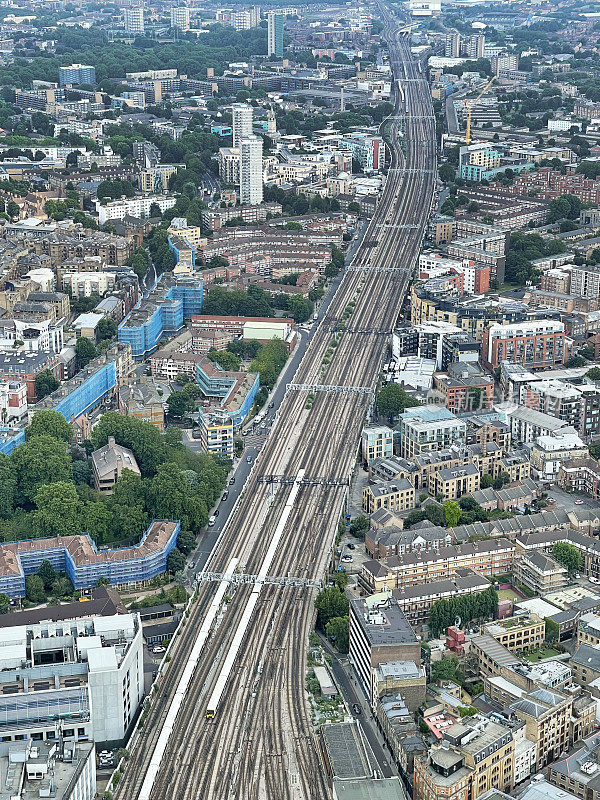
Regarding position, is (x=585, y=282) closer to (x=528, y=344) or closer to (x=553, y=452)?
(x=528, y=344)

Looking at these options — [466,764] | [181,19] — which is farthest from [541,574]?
[181,19]

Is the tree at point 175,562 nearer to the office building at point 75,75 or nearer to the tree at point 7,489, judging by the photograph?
the tree at point 7,489

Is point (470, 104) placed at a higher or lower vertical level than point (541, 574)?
higher

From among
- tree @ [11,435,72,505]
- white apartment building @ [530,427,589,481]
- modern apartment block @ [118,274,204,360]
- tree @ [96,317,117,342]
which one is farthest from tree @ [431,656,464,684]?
tree @ [96,317,117,342]

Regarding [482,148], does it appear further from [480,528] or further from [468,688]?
[468,688]

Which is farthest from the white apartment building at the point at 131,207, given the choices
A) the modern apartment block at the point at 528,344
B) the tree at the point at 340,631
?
the tree at the point at 340,631

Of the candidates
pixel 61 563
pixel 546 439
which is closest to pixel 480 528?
pixel 546 439
